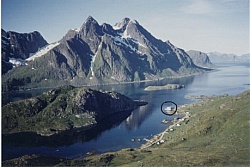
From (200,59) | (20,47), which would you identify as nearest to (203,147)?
(20,47)

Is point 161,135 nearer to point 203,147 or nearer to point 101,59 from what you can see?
point 203,147

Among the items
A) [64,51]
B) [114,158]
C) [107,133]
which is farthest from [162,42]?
[114,158]

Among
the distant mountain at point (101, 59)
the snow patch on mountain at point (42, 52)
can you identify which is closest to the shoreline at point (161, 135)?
the distant mountain at point (101, 59)

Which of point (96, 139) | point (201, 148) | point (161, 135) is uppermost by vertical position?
point (201, 148)

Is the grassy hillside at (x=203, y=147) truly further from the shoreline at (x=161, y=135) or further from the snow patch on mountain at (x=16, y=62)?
the snow patch on mountain at (x=16, y=62)

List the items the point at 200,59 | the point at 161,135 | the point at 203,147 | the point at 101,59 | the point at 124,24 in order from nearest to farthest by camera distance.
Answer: the point at 203,147 < the point at 161,135 < the point at 101,59 < the point at 124,24 < the point at 200,59

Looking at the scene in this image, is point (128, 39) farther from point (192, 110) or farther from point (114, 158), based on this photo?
point (114, 158)
